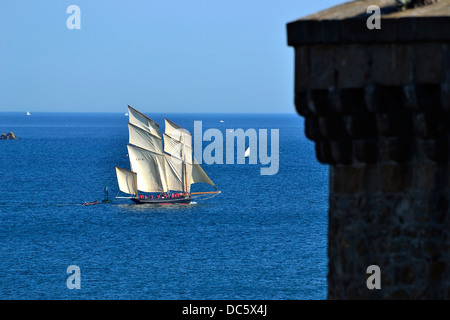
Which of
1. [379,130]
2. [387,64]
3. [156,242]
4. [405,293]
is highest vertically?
[387,64]

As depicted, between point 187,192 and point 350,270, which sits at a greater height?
point 350,270

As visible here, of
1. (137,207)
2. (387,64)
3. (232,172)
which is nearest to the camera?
(387,64)

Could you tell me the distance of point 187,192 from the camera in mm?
126125

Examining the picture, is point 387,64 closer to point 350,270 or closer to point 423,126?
point 423,126

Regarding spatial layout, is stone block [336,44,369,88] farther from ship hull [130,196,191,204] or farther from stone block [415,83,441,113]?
ship hull [130,196,191,204]

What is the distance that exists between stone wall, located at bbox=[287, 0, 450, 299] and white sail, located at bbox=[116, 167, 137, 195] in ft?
378

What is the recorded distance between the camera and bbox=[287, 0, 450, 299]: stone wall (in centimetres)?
920

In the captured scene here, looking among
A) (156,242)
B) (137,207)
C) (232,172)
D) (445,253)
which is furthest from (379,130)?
(232,172)

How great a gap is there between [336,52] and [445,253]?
256cm

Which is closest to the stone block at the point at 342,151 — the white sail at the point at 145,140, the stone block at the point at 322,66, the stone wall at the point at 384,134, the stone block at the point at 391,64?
the stone wall at the point at 384,134

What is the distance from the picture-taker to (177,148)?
409ft

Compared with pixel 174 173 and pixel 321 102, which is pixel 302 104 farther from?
pixel 174 173

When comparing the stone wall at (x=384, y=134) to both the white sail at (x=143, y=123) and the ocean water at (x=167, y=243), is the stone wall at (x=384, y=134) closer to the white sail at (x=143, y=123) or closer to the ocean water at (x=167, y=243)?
the ocean water at (x=167, y=243)

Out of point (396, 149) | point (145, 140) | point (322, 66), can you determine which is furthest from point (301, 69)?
point (145, 140)
